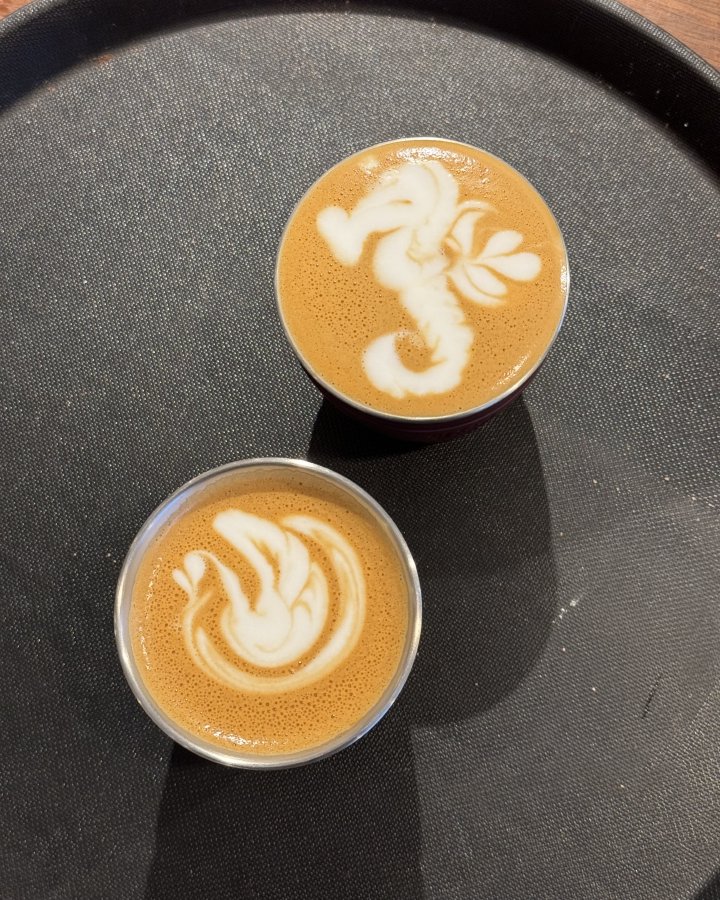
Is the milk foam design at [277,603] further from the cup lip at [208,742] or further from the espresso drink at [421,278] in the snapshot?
the espresso drink at [421,278]

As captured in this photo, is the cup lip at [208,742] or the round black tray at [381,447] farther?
the round black tray at [381,447]

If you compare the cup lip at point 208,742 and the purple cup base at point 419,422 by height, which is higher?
the purple cup base at point 419,422

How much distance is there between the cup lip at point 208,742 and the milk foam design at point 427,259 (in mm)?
160

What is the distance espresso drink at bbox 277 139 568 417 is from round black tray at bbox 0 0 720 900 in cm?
14

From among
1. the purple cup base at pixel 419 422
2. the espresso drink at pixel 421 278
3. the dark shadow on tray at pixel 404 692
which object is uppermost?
the espresso drink at pixel 421 278

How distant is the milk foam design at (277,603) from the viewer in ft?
2.82

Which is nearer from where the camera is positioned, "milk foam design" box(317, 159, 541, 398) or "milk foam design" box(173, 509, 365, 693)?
"milk foam design" box(173, 509, 365, 693)

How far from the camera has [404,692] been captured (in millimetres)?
973

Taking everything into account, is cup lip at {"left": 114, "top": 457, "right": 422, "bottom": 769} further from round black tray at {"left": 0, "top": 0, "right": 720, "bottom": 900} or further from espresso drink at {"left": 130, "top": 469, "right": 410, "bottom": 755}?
round black tray at {"left": 0, "top": 0, "right": 720, "bottom": 900}

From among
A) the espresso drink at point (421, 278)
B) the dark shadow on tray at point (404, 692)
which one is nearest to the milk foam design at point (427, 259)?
the espresso drink at point (421, 278)

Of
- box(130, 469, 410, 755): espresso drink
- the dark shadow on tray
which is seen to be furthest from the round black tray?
box(130, 469, 410, 755): espresso drink

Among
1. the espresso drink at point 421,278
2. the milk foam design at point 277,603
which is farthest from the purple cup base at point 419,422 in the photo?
the milk foam design at point 277,603

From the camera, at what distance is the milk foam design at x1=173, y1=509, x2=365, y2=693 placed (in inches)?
33.9

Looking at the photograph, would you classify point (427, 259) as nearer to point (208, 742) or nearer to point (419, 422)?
point (419, 422)
